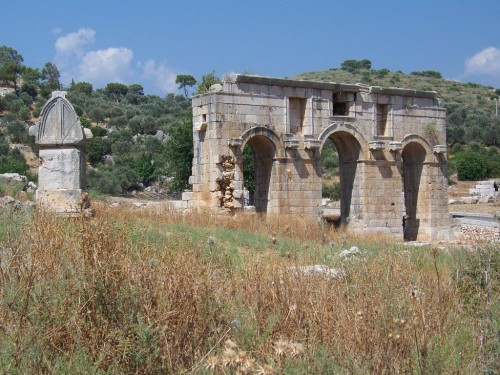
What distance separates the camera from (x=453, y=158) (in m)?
50.7

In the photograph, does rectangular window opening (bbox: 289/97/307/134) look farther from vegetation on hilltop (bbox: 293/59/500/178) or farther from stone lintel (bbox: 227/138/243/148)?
vegetation on hilltop (bbox: 293/59/500/178)

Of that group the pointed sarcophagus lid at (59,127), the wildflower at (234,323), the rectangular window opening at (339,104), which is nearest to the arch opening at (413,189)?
the rectangular window opening at (339,104)

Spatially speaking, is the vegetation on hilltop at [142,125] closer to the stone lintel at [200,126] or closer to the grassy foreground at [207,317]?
the stone lintel at [200,126]

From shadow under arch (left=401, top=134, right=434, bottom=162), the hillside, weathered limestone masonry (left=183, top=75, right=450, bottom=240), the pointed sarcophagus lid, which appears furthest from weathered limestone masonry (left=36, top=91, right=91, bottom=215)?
the hillside

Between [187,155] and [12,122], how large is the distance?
21.4 meters

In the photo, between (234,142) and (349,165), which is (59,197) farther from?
(349,165)

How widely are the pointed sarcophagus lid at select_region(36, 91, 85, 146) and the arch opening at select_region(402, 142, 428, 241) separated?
14.5 metres

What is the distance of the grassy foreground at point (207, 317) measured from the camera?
470cm

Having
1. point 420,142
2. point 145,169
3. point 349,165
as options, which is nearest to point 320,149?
point 349,165

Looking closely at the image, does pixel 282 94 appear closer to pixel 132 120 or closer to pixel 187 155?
pixel 187 155

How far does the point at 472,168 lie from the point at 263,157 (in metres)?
30.0

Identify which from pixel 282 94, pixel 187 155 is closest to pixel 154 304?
pixel 282 94

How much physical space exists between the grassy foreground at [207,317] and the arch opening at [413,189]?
17.2 metres

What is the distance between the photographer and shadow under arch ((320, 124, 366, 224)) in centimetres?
2152
